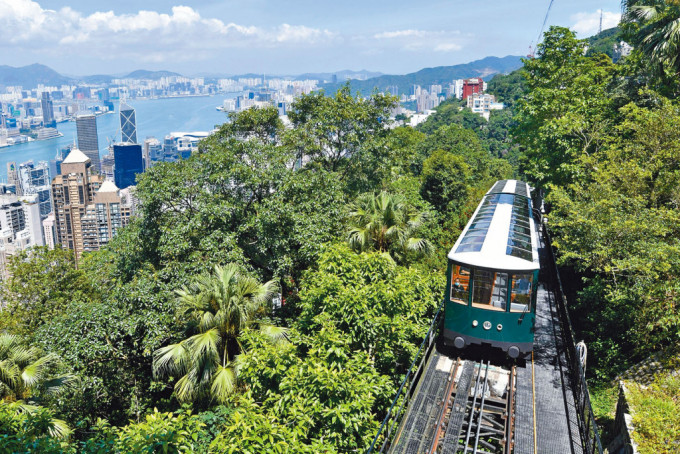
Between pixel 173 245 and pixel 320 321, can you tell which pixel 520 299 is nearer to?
pixel 320 321

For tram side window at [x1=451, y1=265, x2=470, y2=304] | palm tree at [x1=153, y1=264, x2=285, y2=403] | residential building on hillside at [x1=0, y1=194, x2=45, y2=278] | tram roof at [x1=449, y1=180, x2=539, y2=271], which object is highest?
tram roof at [x1=449, y1=180, x2=539, y2=271]

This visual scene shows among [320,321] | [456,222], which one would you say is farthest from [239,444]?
[456,222]

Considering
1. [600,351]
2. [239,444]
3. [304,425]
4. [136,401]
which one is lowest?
[136,401]

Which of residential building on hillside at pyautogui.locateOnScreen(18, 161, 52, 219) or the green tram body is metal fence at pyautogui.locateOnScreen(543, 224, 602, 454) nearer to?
the green tram body

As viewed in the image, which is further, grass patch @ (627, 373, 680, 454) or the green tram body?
the green tram body

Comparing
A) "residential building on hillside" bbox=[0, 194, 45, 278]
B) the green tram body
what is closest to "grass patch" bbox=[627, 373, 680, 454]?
the green tram body

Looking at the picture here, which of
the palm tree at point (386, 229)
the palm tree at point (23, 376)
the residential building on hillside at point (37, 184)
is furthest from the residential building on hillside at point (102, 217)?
the palm tree at point (23, 376)
